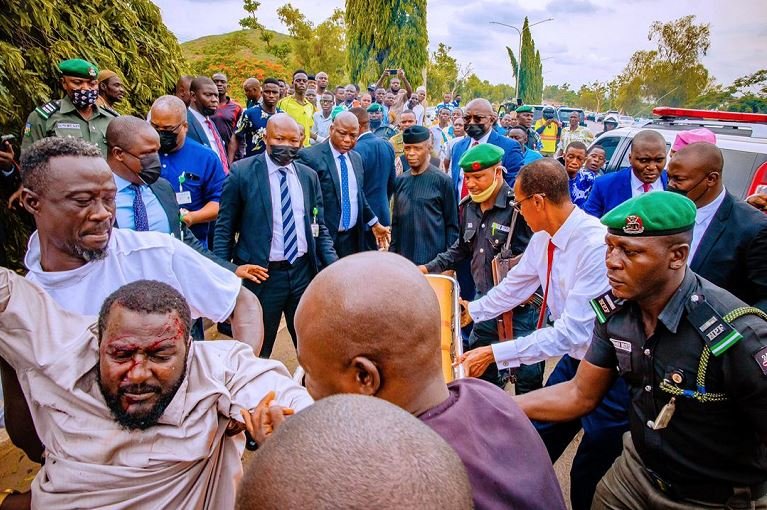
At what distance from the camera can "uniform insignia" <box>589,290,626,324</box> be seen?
2.12 m

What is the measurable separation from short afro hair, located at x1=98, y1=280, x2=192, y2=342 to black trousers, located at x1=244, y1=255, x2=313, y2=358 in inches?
76.9

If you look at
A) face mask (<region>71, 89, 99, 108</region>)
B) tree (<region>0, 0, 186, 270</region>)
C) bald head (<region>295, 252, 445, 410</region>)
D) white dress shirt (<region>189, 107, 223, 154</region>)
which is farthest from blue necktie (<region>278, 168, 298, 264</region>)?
tree (<region>0, 0, 186, 270</region>)

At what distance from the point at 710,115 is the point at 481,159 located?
236 inches

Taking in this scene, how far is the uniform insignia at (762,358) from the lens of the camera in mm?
1641

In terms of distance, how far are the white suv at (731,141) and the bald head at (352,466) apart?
15.0 feet

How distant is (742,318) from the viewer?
1709mm

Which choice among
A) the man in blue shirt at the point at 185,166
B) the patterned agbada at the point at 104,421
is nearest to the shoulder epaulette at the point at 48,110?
the man in blue shirt at the point at 185,166

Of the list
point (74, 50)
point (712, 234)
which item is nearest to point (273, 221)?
point (712, 234)

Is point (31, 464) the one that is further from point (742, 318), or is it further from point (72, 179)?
point (742, 318)

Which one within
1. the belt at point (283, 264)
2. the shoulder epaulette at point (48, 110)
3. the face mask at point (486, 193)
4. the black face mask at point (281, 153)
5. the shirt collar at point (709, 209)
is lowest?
the belt at point (283, 264)

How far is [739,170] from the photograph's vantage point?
517 cm

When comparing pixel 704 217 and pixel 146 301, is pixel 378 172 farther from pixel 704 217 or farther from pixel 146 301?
pixel 146 301

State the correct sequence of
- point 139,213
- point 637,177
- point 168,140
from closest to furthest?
point 139,213, point 168,140, point 637,177

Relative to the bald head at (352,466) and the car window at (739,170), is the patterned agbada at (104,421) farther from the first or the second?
the car window at (739,170)
